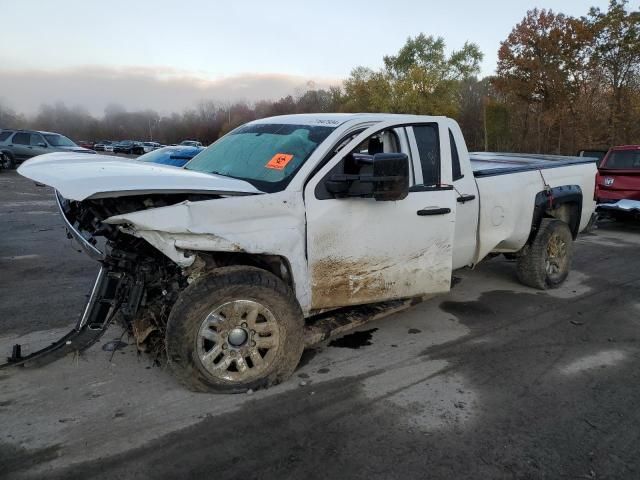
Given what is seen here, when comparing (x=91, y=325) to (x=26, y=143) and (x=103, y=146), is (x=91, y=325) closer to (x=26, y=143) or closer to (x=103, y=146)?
(x=26, y=143)

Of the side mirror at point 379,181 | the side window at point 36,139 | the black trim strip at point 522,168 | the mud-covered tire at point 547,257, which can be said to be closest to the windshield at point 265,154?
the side mirror at point 379,181

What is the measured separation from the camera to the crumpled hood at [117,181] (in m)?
2.86

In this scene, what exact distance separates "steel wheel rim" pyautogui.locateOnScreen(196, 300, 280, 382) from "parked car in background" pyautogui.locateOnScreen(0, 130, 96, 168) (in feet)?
64.0

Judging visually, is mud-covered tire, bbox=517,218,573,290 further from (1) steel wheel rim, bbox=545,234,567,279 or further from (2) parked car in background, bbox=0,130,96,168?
(2) parked car in background, bbox=0,130,96,168

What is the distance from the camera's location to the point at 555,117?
23.4 metres

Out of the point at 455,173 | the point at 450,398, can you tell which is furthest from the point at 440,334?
the point at 455,173

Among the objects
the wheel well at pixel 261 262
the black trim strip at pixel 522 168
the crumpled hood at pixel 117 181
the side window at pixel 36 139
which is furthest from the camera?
the side window at pixel 36 139

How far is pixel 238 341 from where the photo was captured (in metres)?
3.34

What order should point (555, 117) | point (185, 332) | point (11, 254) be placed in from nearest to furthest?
point (185, 332) < point (11, 254) < point (555, 117)

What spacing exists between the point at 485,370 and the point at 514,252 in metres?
2.29

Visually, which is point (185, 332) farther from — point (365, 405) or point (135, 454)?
point (365, 405)

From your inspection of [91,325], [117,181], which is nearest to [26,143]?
[91,325]

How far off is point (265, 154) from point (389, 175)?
1127mm

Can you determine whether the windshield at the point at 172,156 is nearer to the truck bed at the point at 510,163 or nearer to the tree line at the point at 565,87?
the truck bed at the point at 510,163
